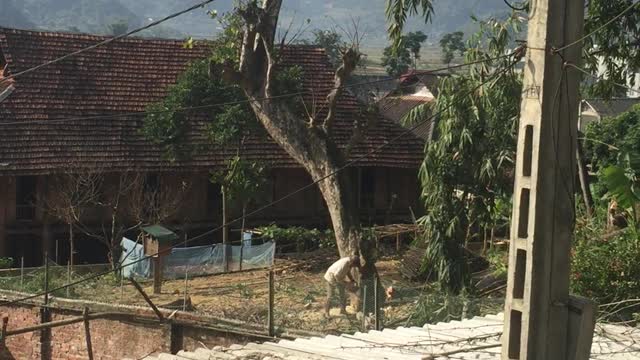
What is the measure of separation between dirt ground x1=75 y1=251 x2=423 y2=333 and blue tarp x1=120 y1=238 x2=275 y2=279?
0.23 meters

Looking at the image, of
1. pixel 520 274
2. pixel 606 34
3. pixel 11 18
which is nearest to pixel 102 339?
pixel 606 34

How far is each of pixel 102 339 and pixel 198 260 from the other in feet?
12.9

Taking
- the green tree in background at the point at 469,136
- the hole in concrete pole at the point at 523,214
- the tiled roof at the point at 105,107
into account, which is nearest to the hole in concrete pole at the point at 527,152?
the hole in concrete pole at the point at 523,214

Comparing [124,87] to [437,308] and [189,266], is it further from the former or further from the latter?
[437,308]

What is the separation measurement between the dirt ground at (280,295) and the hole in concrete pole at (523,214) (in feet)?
21.4

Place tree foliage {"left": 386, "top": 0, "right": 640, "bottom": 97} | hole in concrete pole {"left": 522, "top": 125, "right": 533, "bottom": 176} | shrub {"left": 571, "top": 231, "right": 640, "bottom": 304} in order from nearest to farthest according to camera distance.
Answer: hole in concrete pole {"left": 522, "top": 125, "right": 533, "bottom": 176} → shrub {"left": 571, "top": 231, "right": 640, "bottom": 304} → tree foliage {"left": 386, "top": 0, "right": 640, "bottom": 97}

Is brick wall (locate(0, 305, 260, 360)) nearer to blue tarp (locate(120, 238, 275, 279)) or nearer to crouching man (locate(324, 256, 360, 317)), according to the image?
crouching man (locate(324, 256, 360, 317))

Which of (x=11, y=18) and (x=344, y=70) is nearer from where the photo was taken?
(x=344, y=70)

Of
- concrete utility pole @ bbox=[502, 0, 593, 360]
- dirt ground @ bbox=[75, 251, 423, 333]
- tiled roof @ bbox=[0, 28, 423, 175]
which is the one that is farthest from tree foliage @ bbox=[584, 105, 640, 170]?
concrete utility pole @ bbox=[502, 0, 593, 360]

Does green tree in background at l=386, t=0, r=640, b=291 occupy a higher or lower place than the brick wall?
higher

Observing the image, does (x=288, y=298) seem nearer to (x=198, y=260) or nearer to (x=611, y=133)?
(x=198, y=260)

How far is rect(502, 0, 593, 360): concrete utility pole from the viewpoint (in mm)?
5723

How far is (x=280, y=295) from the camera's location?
15.8 meters

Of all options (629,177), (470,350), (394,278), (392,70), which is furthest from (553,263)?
(392,70)
